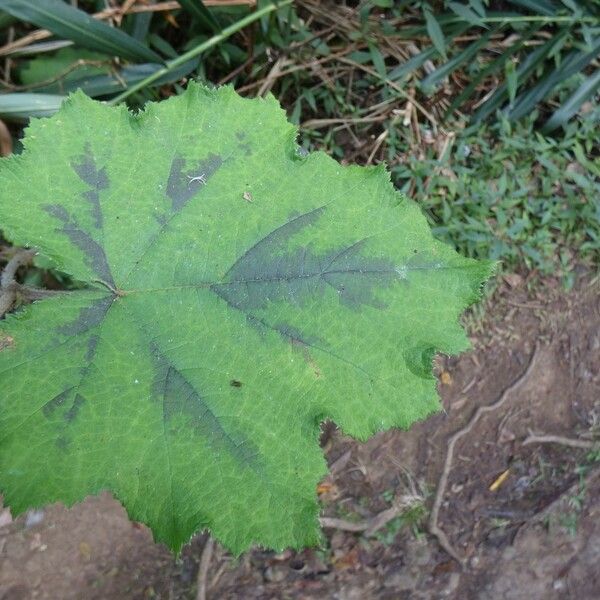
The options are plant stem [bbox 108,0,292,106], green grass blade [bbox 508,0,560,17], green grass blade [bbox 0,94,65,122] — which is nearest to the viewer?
green grass blade [bbox 0,94,65,122]

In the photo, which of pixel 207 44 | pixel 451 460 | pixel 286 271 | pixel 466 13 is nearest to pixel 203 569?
pixel 451 460

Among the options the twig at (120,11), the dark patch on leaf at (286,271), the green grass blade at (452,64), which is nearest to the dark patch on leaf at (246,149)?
the dark patch on leaf at (286,271)

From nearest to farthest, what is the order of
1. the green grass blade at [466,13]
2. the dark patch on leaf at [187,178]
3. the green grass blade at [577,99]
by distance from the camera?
the dark patch on leaf at [187,178] < the green grass blade at [466,13] < the green grass blade at [577,99]

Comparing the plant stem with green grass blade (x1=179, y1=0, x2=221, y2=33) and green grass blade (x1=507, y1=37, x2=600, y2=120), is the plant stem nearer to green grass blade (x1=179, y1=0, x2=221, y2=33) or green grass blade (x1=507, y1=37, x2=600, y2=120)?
green grass blade (x1=179, y1=0, x2=221, y2=33)

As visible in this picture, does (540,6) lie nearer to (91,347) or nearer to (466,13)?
(466,13)

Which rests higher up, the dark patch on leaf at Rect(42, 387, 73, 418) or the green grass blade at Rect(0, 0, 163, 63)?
the green grass blade at Rect(0, 0, 163, 63)

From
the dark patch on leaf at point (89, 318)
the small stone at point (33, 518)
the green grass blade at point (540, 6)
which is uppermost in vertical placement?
the green grass blade at point (540, 6)

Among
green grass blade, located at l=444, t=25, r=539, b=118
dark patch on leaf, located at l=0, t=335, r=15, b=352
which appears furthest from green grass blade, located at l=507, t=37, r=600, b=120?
dark patch on leaf, located at l=0, t=335, r=15, b=352

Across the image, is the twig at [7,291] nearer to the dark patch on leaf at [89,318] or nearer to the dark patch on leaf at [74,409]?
the dark patch on leaf at [89,318]
